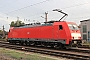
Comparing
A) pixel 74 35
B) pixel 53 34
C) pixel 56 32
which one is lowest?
pixel 74 35

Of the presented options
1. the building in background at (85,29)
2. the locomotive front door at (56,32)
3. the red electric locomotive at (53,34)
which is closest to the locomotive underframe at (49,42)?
the red electric locomotive at (53,34)

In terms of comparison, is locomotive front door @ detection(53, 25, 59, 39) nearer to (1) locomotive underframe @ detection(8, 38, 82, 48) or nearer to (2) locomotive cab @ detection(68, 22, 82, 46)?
(1) locomotive underframe @ detection(8, 38, 82, 48)

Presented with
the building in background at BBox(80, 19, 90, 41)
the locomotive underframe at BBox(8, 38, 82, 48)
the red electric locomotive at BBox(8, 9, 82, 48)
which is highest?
the building in background at BBox(80, 19, 90, 41)

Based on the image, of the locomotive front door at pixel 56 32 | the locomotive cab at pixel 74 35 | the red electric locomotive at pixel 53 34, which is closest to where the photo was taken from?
the locomotive cab at pixel 74 35

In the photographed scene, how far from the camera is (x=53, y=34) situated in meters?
22.0

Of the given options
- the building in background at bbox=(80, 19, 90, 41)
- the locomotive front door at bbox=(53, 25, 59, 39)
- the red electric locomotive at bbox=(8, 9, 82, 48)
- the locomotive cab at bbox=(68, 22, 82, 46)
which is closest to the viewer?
the locomotive cab at bbox=(68, 22, 82, 46)

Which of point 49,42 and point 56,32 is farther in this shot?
point 49,42

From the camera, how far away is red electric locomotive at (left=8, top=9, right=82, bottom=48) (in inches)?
803

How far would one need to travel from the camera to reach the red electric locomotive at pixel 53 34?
20.4m

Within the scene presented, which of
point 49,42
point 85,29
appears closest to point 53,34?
point 49,42

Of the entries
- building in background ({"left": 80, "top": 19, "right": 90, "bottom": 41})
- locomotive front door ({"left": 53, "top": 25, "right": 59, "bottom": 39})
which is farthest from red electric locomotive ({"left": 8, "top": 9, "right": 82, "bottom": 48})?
building in background ({"left": 80, "top": 19, "right": 90, "bottom": 41})

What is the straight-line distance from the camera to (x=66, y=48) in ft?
68.7

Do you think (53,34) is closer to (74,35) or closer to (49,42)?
(49,42)

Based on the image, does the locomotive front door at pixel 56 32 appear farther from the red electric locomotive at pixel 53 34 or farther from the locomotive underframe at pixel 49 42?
the locomotive underframe at pixel 49 42
